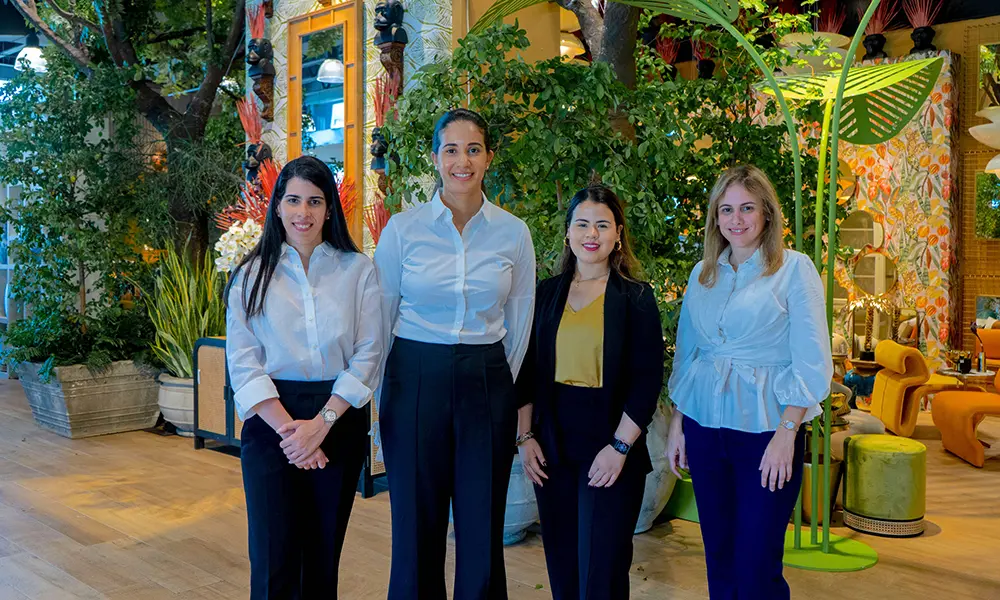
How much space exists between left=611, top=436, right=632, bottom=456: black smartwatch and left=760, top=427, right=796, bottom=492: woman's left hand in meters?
0.38

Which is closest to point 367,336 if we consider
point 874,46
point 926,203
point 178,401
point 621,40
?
point 621,40

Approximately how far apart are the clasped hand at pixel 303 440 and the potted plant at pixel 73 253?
4.54 m

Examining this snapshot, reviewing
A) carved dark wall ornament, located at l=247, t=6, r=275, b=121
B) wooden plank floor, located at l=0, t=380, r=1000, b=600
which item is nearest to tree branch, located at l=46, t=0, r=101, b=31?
carved dark wall ornament, located at l=247, t=6, r=275, b=121

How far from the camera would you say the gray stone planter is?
6.04 metres

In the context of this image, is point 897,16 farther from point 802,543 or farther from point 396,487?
point 396,487

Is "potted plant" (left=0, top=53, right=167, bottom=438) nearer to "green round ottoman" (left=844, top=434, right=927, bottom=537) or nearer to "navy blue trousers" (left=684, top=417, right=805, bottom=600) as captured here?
"green round ottoman" (left=844, top=434, right=927, bottom=537)

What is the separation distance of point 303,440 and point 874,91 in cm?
319

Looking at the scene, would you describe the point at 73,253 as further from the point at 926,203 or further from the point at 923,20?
the point at 923,20

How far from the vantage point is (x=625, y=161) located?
3506 mm

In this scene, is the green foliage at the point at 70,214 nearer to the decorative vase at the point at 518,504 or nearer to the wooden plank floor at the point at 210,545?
the wooden plank floor at the point at 210,545

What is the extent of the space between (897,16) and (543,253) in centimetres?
772

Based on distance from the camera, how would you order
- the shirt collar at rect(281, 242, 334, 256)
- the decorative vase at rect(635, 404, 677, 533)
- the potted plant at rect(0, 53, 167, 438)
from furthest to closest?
the potted plant at rect(0, 53, 167, 438), the decorative vase at rect(635, 404, 677, 533), the shirt collar at rect(281, 242, 334, 256)

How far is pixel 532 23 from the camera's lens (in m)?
4.63

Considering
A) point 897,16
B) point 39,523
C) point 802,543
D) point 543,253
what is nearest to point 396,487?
point 543,253
